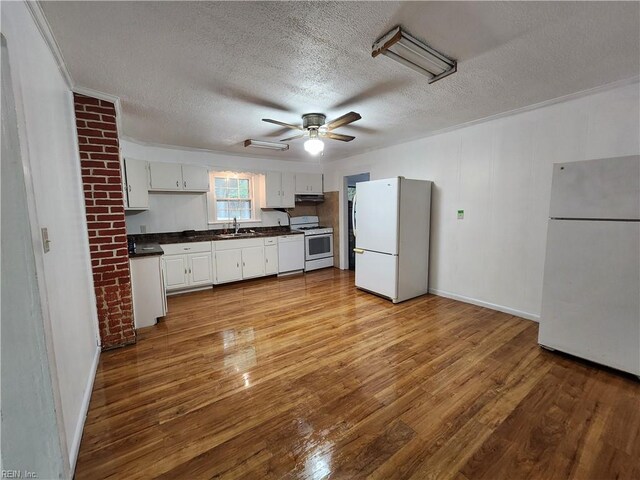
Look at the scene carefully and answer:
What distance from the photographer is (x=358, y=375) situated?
219 centimetres

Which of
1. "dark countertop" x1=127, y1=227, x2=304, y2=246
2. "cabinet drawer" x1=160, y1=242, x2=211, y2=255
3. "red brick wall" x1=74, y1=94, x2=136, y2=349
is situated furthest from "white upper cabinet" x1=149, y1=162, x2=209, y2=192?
"red brick wall" x1=74, y1=94, x2=136, y2=349

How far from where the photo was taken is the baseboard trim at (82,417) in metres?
1.43

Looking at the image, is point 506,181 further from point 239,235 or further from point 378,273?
point 239,235

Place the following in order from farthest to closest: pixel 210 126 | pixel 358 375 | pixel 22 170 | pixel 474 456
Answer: pixel 210 126, pixel 358 375, pixel 474 456, pixel 22 170

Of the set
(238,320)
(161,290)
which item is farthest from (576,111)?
(161,290)

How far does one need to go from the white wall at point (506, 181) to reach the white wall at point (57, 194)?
4.07m

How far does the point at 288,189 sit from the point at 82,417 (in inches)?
181

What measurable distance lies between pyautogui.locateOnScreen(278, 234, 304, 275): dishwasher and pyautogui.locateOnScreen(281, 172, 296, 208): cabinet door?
0.74 metres

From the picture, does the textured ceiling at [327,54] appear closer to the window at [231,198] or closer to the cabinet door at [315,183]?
the window at [231,198]

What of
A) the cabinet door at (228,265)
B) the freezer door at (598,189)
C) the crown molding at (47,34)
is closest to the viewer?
the crown molding at (47,34)

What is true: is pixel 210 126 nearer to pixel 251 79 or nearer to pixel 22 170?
pixel 251 79

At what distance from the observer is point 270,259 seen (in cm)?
519

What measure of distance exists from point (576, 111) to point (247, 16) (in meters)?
3.16

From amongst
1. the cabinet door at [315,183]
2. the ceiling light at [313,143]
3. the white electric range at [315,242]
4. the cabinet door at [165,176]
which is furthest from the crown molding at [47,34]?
the cabinet door at [315,183]
